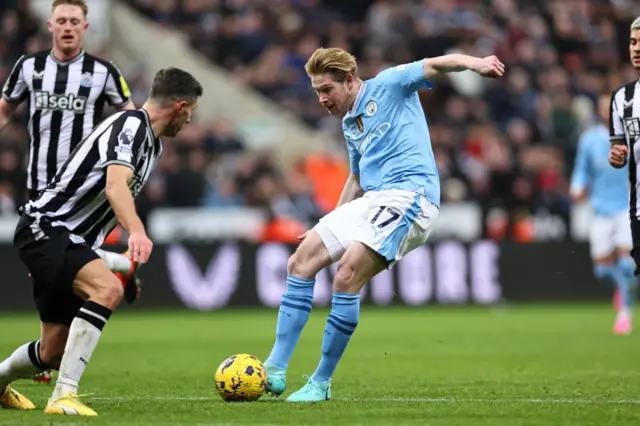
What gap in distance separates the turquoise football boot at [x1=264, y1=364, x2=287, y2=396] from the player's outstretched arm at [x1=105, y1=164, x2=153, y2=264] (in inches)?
54.1

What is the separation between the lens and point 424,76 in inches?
275

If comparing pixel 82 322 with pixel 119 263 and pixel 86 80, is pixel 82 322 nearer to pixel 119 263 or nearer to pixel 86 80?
pixel 119 263

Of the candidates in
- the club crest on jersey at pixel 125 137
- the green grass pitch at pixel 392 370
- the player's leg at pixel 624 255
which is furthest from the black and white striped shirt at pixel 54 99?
the player's leg at pixel 624 255

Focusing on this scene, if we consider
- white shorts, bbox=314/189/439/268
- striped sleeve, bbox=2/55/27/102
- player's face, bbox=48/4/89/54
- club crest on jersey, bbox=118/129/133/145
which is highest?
player's face, bbox=48/4/89/54

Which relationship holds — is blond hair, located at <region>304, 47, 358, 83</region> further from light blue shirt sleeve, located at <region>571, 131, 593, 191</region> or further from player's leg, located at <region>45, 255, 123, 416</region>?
light blue shirt sleeve, located at <region>571, 131, 593, 191</region>

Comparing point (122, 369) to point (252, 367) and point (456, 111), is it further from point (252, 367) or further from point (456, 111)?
point (456, 111)

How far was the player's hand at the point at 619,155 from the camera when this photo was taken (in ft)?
24.8

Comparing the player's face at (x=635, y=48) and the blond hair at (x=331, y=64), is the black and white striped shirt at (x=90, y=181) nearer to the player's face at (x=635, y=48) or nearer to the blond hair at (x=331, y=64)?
the blond hair at (x=331, y=64)

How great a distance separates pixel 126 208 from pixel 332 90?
167 centimetres

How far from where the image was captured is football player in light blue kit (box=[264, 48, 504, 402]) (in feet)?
22.9

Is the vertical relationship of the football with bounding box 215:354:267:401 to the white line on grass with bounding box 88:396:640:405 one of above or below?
above

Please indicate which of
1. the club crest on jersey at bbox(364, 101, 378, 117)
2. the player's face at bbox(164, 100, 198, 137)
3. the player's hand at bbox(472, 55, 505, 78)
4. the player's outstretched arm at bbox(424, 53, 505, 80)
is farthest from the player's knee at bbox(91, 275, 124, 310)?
the player's hand at bbox(472, 55, 505, 78)

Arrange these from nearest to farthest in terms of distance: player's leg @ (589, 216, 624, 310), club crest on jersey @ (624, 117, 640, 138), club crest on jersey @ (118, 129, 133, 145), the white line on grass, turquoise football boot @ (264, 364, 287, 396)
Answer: club crest on jersey @ (118, 129, 133, 145) < the white line on grass < turquoise football boot @ (264, 364, 287, 396) < club crest on jersey @ (624, 117, 640, 138) < player's leg @ (589, 216, 624, 310)

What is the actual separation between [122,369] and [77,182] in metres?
3.36
